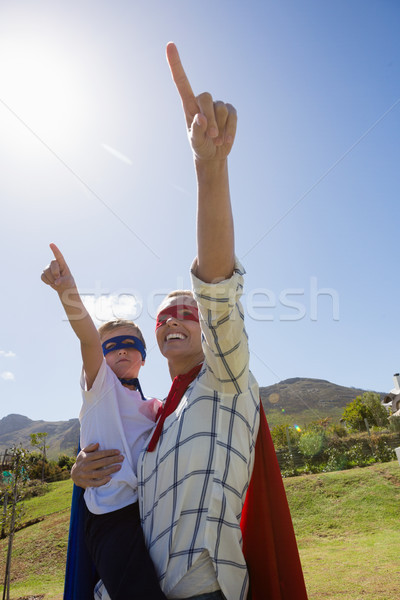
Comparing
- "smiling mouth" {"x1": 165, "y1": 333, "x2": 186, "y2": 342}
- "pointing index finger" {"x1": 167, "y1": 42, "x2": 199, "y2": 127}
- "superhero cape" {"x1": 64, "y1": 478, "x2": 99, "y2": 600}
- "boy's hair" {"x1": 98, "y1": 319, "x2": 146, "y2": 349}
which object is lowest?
"superhero cape" {"x1": 64, "y1": 478, "x2": 99, "y2": 600}

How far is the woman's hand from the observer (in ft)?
6.44

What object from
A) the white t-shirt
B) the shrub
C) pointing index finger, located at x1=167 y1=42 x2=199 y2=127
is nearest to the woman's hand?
the white t-shirt

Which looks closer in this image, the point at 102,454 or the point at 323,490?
the point at 102,454

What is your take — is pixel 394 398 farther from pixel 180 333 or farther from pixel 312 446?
pixel 180 333

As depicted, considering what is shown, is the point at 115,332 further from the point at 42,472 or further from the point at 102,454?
the point at 42,472

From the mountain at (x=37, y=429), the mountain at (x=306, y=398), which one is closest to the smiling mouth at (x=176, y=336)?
the mountain at (x=306, y=398)

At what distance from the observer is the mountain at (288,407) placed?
9235cm

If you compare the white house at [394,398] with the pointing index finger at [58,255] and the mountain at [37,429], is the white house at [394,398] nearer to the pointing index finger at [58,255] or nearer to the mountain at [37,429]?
the pointing index finger at [58,255]

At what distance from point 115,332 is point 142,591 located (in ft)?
6.03

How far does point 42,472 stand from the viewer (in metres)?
29.6

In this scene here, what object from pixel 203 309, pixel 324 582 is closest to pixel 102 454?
pixel 203 309

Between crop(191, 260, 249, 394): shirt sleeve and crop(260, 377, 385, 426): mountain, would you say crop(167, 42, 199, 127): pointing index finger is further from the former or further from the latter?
crop(260, 377, 385, 426): mountain

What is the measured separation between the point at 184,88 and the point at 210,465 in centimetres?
151

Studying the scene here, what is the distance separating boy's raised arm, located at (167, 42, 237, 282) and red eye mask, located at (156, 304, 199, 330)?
76 centimetres
